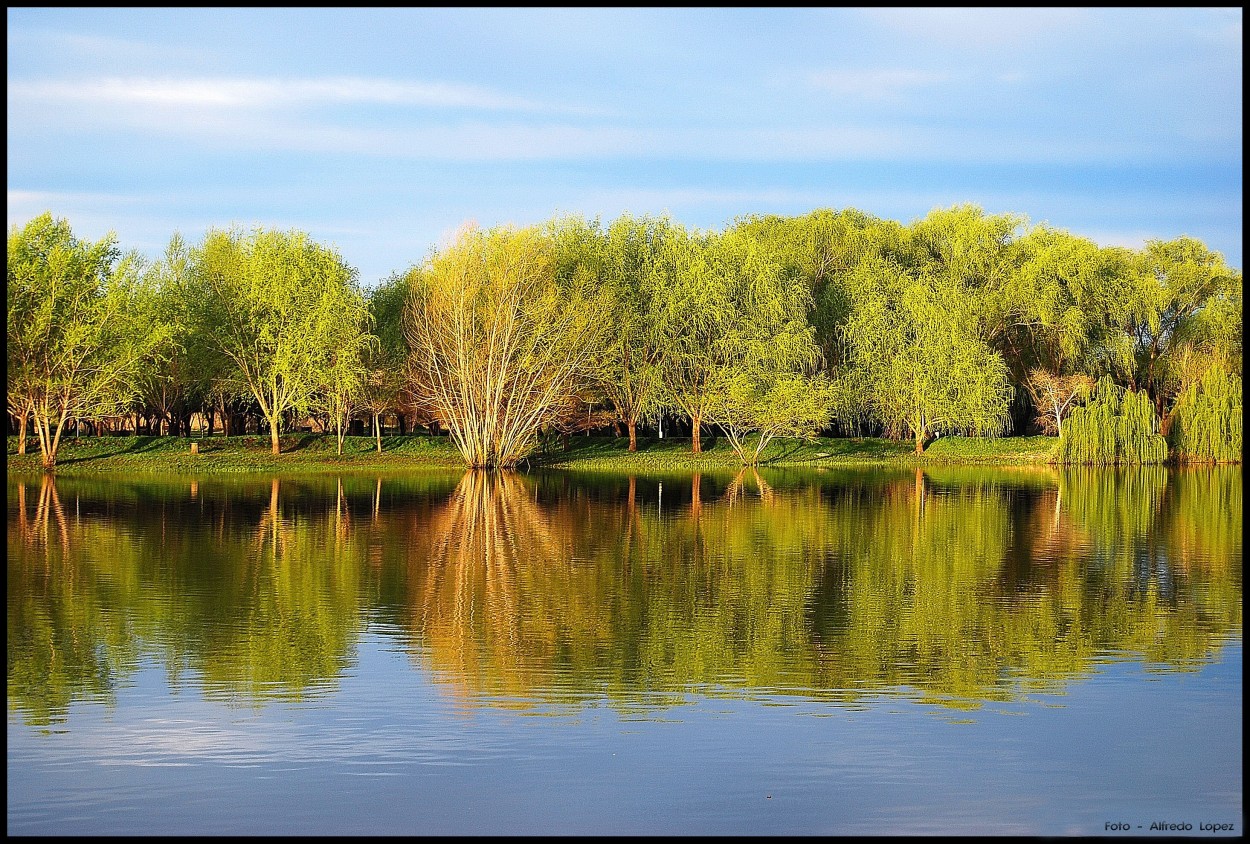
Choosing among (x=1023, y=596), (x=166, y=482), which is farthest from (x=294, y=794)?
(x=166, y=482)

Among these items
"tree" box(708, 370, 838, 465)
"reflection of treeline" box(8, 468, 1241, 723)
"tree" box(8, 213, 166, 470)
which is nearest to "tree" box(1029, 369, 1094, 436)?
"tree" box(708, 370, 838, 465)

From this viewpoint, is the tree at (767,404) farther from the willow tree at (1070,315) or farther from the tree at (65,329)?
the tree at (65,329)

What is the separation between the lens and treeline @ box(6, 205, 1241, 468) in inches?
1943

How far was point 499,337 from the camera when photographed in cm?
5000

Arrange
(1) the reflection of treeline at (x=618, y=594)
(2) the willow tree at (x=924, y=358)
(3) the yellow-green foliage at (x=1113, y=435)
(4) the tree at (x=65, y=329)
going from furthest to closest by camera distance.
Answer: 1. (2) the willow tree at (x=924, y=358)
2. (3) the yellow-green foliage at (x=1113, y=435)
3. (4) the tree at (x=65, y=329)
4. (1) the reflection of treeline at (x=618, y=594)

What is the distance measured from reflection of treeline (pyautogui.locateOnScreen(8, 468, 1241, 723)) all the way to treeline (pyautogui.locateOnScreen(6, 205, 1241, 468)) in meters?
16.0

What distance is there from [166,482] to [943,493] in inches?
967

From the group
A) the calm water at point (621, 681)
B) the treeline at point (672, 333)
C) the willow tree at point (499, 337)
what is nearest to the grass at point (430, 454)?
the treeline at point (672, 333)

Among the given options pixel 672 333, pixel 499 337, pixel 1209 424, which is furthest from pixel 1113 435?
pixel 499 337

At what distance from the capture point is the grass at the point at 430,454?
5009 centimetres

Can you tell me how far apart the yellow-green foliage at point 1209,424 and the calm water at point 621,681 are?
31030mm

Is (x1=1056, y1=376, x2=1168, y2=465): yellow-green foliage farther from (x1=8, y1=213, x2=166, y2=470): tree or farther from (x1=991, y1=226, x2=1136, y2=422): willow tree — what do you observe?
(x1=8, y1=213, x2=166, y2=470): tree

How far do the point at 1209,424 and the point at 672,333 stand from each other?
22.7 metres

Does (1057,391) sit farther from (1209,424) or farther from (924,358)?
(1209,424)
